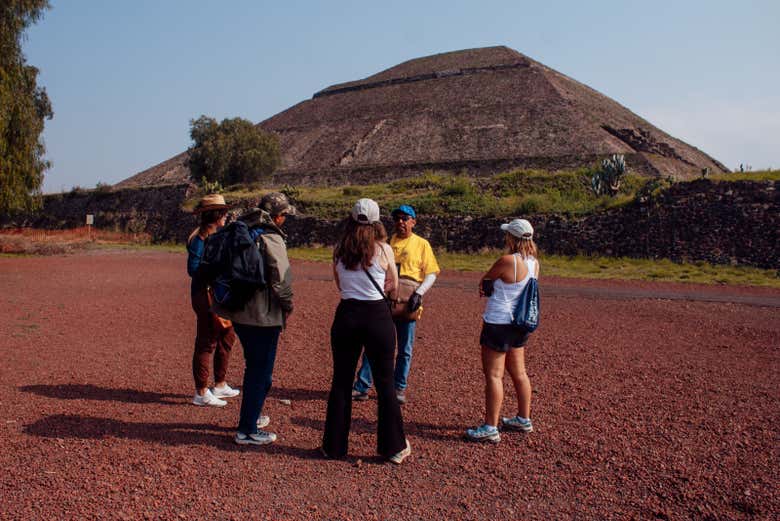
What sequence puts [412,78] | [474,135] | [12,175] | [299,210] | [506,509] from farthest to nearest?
[412,78] → [474,135] → [299,210] → [12,175] → [506,509]

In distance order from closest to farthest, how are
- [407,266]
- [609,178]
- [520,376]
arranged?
[520,376], [407,266], [609,178]

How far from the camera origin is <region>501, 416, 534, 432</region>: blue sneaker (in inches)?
206

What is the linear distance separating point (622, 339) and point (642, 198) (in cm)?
1438

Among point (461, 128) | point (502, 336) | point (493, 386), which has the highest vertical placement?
point (461, 128)

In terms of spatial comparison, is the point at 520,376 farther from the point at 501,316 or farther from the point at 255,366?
the point at 255,366

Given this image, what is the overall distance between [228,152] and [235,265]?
4005 centimetres

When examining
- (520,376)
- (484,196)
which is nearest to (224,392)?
(520,376)

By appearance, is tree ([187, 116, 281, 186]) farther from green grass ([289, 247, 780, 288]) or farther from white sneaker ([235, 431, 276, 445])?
white sneaker ([235, 431, 276, 445])

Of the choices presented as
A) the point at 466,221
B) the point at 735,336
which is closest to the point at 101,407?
the point at 735,336

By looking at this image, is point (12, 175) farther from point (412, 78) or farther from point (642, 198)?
point (412, 78)

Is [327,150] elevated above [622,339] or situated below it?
above

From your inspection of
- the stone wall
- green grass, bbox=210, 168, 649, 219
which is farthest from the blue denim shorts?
green grass, bbox=210, 168, 649, 219

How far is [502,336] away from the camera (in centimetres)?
499

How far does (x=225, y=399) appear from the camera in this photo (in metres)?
6.10
